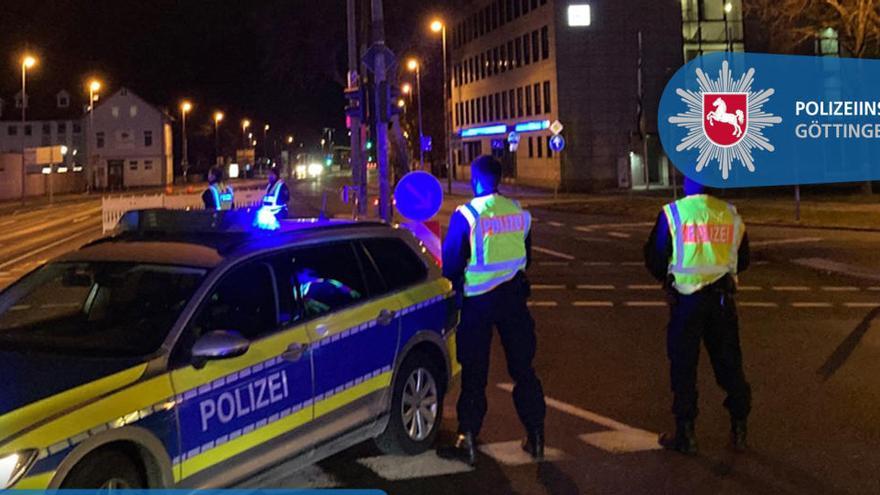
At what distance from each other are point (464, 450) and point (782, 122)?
4508cm

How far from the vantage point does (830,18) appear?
38.1 meters

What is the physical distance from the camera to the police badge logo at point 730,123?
155ft

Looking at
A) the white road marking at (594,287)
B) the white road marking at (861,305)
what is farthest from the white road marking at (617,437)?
the white road marking at (594,287)

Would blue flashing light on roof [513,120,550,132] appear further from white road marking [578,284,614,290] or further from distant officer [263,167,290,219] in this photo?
distant officer [263,167,290,219]

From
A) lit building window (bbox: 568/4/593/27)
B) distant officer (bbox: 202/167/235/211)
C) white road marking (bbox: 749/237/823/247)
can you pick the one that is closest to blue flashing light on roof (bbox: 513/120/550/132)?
lit building window (bbox: 568/4/593/27)

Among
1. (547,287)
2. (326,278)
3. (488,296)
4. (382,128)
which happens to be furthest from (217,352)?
(547,287)

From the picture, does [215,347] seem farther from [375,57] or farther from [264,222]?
[375,57]

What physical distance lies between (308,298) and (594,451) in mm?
2224

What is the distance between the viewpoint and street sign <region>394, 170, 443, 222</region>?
36.4 ft

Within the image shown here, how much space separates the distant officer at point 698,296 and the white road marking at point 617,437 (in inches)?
10.0

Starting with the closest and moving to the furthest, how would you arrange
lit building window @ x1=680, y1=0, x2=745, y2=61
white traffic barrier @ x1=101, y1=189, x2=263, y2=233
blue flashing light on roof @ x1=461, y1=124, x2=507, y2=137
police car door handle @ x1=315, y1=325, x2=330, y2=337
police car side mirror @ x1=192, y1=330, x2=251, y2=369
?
police car side mirror @ x1=192, y1=330, x2=251, y2=369 < police car door handle @ x1=315, y1=325, x2=330, y2=337 < white traffic barrier @ x1=101, y1=189, x2=263, y2=233 < lit building window @ x1=680, y1=0, x2=745, y2=61 < blue flashing light on roof @ x1=461, y1=124, x2=507, y2=137

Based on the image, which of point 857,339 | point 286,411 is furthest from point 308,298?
point 857,339

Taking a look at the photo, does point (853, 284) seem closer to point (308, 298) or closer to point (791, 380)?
point (791, 380)

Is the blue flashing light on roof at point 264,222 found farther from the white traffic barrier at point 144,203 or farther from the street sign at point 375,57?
the white traffic barrier at point 144,203
